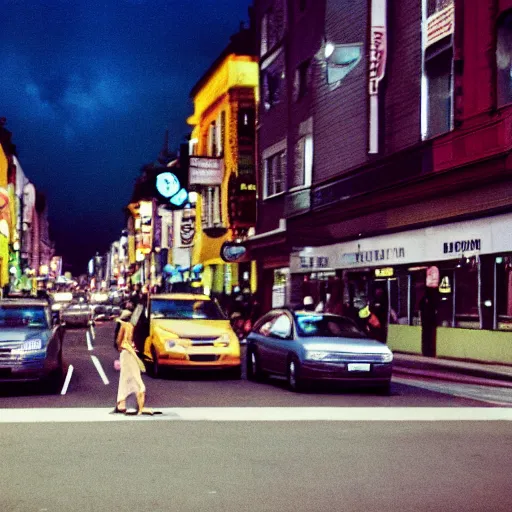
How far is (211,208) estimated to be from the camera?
52906mm

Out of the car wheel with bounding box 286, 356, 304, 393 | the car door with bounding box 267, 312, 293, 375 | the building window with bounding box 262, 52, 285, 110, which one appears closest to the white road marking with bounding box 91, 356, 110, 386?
the car door with bounding box 267, 312, 293, 375

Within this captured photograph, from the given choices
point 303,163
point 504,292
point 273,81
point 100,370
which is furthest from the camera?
point 273,81

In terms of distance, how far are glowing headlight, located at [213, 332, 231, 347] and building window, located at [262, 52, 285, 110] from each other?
2215 cm

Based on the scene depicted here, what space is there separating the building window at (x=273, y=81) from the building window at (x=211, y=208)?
1060 centimetres

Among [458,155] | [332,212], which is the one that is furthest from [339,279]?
[458,155]

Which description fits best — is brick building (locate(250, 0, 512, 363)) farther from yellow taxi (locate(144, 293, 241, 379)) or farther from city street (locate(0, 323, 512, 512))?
city street (locate(0, 323, 512, 512))

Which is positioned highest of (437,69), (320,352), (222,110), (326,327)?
(222,110)

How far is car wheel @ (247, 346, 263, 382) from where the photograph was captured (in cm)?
1906

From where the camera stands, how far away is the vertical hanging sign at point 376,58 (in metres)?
28.1

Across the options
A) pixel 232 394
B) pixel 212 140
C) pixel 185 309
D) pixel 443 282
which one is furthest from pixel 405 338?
pixel 212 140

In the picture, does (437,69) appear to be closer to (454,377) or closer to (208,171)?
(454,377)

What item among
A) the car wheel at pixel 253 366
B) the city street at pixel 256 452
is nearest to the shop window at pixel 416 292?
the car wheel at pixel 253 366

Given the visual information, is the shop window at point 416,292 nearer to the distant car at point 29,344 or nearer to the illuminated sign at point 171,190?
the distant car at point 29,344

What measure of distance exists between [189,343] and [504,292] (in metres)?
8.23
